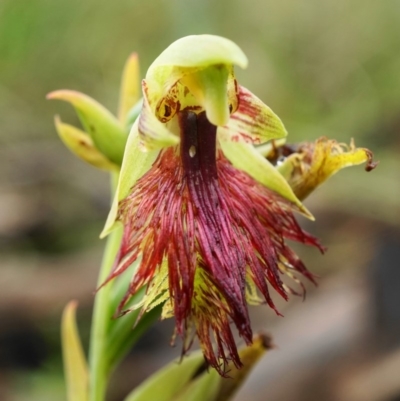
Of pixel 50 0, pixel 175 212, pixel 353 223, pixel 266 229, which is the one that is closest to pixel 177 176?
pixel 175 212

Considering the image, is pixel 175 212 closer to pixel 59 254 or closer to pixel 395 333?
pixel 395 333

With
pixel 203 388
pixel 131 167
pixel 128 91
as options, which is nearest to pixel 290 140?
pixel 128 91

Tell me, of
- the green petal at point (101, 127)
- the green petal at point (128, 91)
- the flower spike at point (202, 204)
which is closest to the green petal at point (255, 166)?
the flower spike at point (202, 204)

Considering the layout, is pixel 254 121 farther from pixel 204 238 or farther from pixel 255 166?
pixel 204 238

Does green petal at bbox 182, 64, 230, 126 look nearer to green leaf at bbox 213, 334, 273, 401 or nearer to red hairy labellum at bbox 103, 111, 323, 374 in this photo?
red hairy labellum at bbox 103, 111, 323, 374

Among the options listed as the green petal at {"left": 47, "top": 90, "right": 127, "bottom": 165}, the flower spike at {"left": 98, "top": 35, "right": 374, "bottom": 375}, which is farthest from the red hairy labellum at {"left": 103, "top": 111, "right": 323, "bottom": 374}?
the green petal at {"left": 47, "top": 90, "right": 127, "bottom": 165}

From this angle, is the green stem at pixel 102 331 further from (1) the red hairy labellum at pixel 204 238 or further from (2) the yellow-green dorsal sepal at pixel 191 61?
(2) the yellow-green dorsal sepal at pixel 191 61
